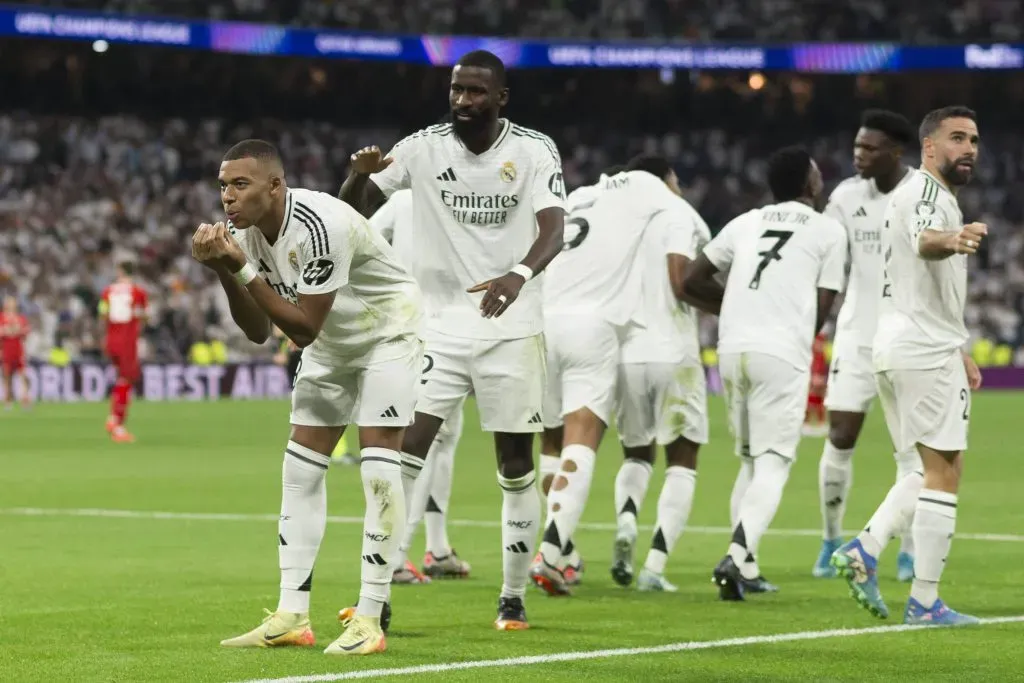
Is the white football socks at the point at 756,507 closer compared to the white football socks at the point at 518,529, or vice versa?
the white football socks at the point at 518,529

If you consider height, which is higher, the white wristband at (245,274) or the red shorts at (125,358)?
the red shorts at (125,358)

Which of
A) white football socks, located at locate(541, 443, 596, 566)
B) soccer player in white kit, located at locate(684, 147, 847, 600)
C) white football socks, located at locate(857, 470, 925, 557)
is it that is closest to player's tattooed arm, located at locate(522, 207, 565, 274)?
white football socks, located at locate(541, 443, 596, 566)

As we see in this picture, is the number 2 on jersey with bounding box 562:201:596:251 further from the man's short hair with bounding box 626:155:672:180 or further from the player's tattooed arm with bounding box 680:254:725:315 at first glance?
the player's tattooed arm with bounding box 680:254:725:315

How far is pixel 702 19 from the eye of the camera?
47.0m

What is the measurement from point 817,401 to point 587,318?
1656cm

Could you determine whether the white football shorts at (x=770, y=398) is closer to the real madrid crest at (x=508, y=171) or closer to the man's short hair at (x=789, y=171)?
the man's short hair at (x=789, y=171)

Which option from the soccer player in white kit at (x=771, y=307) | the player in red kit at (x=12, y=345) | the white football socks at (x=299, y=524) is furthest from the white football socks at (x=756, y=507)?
the player in red kit at (x=12, y=345)

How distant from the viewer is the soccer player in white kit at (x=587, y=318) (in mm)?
9203

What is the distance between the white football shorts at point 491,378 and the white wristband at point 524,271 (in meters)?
0.59

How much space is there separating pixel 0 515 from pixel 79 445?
7947 millimetres

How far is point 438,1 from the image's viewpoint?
44719 millimetres

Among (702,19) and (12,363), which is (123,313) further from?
(702,19)

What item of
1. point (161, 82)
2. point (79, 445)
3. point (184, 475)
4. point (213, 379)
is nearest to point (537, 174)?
point (184, 475)

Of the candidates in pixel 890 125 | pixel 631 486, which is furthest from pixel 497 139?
pixel 890 125
